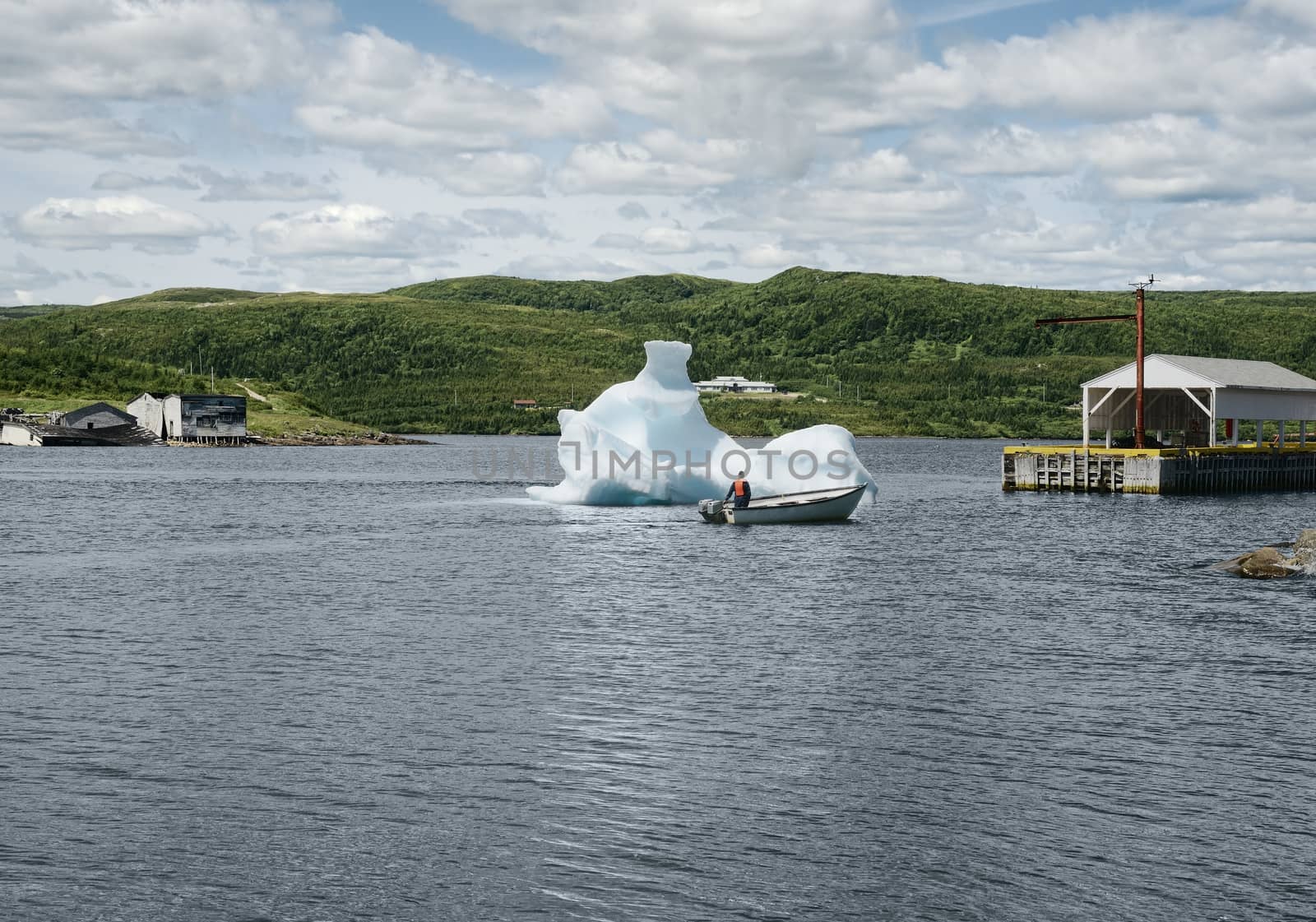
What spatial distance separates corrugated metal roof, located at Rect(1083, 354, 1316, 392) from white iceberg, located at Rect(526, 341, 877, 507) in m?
27.0

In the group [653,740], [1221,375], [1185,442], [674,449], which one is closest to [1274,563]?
[674,449]

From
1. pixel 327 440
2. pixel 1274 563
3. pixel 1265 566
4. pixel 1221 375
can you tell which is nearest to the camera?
pixel 1265 566

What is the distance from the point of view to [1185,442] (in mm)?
86688

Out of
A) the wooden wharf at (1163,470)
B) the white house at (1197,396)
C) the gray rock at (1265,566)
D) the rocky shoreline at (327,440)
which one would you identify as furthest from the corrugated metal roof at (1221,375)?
the rocky shoreline at (327,440)

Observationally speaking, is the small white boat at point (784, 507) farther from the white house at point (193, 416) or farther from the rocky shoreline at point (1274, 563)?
the white house at point (193, 416)

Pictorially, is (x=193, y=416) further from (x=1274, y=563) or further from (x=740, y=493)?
(x=1274, y=563)

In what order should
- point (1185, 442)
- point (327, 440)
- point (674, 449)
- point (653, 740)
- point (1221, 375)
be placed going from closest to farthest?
point (653, 740), point (674, 449), point (1221, 375), point (1185, 442), point (327, 440)

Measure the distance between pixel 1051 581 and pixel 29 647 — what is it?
89.8ft

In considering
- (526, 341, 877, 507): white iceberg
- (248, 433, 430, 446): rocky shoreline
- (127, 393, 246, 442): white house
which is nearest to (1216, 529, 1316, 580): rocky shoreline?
(526, 341, 877, 507): white iceberg

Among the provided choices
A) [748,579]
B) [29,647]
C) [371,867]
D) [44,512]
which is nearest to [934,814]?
[371,867]

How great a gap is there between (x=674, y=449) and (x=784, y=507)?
6.70m

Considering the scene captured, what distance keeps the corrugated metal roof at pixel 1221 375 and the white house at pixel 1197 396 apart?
5 cm

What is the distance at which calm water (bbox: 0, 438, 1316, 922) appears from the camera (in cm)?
1460

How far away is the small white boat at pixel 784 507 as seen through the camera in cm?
5606
